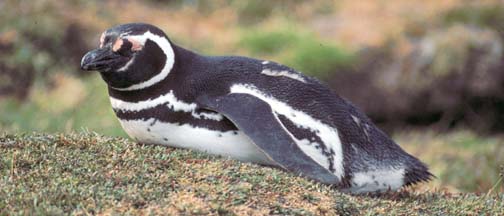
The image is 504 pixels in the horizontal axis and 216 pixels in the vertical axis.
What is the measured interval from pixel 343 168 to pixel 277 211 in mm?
827

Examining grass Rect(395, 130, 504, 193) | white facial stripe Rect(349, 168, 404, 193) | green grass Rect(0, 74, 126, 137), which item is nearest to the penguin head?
white facial stripe Rect(349, 168, 404, 193)

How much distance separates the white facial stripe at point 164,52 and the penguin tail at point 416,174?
141 cm

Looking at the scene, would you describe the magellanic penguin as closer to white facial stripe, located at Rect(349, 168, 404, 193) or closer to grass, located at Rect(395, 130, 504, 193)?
white facial stripe, located at Rect(349, 168, 404, 193)

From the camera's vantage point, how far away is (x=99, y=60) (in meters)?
4.38

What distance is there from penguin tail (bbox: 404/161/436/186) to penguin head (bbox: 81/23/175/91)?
141 cm

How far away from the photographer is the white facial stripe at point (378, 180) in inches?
183

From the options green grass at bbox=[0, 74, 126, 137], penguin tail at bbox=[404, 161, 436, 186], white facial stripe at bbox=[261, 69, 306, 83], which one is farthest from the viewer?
green grass at bbox=[0, 74, 126, 137]

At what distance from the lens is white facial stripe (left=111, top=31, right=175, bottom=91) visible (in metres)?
4.47

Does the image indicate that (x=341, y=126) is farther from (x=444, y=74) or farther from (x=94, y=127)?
(x=444, y=74)

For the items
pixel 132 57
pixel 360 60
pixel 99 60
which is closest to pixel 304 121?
pixel 132 57

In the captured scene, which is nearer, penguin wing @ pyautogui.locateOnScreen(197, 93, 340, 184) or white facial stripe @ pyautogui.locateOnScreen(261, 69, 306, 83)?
penguin wing @ pyautogui.locateOnScreen(197, 93, 340, 184)

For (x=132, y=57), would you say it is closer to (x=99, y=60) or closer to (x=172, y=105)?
(x=99, y=60)

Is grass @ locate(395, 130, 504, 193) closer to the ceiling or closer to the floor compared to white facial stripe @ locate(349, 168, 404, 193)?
closer to the ceiling

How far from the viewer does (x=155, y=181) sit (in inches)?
153
